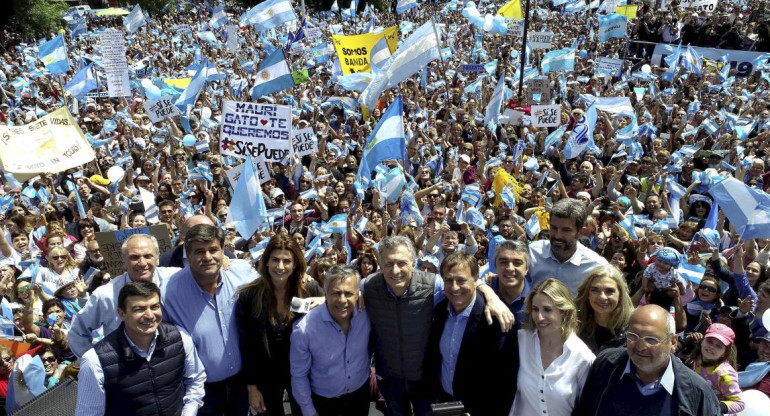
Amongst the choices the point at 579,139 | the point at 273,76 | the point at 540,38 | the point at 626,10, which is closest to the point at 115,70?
the point at 273,76

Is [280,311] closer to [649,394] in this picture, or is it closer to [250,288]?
[250,288]

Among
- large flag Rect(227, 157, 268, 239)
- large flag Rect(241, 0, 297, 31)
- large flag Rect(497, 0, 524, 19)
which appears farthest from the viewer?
large flag Rect(497, 0, 524, 19)

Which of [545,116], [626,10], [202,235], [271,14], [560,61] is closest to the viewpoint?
[202,235]

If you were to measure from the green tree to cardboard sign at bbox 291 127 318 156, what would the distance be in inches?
1169

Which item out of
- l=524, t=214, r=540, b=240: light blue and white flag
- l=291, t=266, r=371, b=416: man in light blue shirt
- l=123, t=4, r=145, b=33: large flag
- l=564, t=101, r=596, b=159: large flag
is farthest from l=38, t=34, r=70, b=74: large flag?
l=291, t=266, r=371, b=416: man in light blue shirt

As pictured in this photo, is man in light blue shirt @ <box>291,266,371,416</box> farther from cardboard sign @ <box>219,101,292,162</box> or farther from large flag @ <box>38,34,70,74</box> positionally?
large flag @ <box>38,34,70,74</box>

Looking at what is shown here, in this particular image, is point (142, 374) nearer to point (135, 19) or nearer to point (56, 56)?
point (56, 56)

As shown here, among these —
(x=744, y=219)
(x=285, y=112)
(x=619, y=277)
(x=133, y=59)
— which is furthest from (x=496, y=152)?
(x=133, y=59)

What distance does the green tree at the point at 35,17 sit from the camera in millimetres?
32594

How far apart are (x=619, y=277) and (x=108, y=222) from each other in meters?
6.00

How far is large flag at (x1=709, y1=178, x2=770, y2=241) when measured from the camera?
18.5 ft

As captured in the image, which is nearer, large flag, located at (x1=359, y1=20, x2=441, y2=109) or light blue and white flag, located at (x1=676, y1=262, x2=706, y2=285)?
light blue and white flag, located at (x1=676, y1=262, x2=706, y2=285)

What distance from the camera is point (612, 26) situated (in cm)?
1700

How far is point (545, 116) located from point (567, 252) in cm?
727
